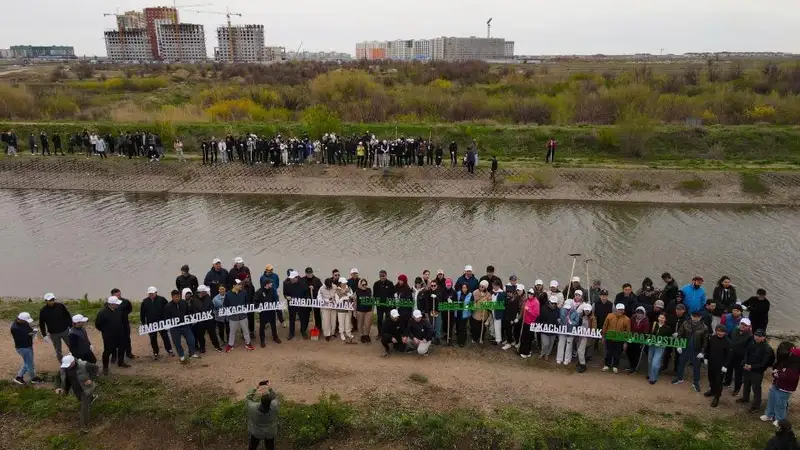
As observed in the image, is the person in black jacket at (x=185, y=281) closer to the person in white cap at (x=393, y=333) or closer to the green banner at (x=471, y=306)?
the person in white cap at (x=393, y=333)

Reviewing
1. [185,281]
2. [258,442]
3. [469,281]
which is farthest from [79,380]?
[469,281]

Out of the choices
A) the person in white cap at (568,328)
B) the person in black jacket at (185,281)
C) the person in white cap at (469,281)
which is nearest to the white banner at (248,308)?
the person in black jacket at (185,281)

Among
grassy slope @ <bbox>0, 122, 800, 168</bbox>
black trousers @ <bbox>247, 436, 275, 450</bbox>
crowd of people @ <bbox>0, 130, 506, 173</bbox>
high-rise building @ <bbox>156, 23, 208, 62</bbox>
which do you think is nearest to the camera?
black trousers @ <bbox>247, 436, 275, 450</bbox>

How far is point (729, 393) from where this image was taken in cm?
988

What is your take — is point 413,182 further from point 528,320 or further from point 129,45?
point 129,45

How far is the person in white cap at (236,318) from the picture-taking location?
11148 millimetres

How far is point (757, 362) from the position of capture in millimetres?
9086

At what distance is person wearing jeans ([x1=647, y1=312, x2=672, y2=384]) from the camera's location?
10.1m

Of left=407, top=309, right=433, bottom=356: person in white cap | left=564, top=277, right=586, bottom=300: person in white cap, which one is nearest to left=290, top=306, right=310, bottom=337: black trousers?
left=407, top=309, right=433, bottom=356: person in white cap

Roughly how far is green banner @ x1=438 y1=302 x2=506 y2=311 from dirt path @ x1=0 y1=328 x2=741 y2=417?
2.76 feet

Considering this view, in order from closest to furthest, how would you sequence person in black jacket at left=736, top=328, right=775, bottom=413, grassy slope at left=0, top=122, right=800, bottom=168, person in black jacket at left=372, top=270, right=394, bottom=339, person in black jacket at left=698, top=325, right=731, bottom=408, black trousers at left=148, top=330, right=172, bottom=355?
person in black jacket at left=736, top=328, right=775, bottom=413 → person in black jacket at left=698, top=325, right=731, bottom=408 → black trousers at left=148, top=330, right=172, bottom=355 → person in black jacket at left=372, top=270, right=394, bottom=339 → grassy slope at left=0, top=122, right=800, bottom=168

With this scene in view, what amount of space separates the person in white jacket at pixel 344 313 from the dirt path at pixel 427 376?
9.6 inches

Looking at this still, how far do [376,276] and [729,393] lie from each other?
31.7ft

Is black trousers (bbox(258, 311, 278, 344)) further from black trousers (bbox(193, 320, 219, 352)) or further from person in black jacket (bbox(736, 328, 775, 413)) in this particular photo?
person in black jacket (bbox(736, 328, 775, 413))
